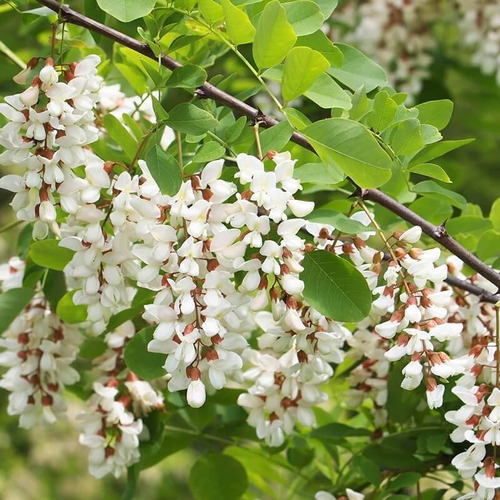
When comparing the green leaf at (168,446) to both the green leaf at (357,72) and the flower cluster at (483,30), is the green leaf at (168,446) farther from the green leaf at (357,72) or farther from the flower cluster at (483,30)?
the flower cluster at (483,30)

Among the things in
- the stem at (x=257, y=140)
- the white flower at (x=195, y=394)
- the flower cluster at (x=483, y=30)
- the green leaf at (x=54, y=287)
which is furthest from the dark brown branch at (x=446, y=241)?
the flower cluster at (x=483, y=30)

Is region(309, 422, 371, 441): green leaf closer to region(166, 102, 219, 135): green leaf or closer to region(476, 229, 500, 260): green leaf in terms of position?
region(476, 229, 500, 260): green leaf

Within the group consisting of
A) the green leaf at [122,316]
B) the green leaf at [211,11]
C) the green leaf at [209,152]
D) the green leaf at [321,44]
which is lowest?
the green leaf at [122,316]

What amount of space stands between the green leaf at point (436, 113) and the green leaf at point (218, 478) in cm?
50

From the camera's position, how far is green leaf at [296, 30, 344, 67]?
82cm

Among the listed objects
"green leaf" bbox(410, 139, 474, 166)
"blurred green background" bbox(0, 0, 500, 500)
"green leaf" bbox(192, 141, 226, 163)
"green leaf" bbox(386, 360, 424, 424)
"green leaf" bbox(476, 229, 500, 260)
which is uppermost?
"green leaf" bbox(410, 139, 474, 166)

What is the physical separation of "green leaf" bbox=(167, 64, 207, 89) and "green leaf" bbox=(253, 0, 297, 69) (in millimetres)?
54

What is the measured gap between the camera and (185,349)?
0.71 meters

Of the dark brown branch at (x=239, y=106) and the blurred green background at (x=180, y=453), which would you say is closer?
the dark brown branch at (x=239, y=106)

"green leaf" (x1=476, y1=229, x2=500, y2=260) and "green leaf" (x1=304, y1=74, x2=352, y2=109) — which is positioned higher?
"green leaf" (x1=304, y1=74, x2=352, y2=109)

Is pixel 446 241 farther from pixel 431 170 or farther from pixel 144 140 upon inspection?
pixel 144 140

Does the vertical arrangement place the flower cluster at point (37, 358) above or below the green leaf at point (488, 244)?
below

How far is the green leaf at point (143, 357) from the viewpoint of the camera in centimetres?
89

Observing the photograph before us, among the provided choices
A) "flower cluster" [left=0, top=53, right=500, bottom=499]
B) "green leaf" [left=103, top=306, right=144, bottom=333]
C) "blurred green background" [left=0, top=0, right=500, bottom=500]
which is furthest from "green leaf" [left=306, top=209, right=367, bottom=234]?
"blurred green background" [left=0, top=0, right=500, bottom=500]
